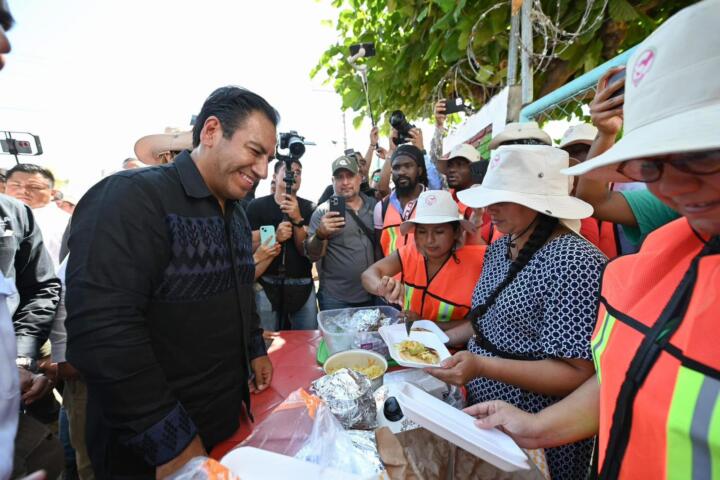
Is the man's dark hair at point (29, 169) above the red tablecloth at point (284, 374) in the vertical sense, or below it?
above

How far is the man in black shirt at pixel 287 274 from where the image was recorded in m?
3.12

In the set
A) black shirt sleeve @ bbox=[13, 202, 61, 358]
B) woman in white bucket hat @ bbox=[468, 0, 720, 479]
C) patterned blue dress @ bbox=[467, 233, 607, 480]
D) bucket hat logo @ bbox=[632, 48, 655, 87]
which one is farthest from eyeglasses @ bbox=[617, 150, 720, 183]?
black shirt sleeve @ bbox=[13, 202, 61, 358]

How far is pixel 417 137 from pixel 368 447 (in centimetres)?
345

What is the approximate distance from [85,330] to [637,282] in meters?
1.65

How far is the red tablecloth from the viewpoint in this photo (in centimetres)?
145

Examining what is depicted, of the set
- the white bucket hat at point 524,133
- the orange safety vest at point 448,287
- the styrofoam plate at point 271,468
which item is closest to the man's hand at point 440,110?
the white bucket hat at point 524,133

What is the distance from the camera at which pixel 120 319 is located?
3.34 feet

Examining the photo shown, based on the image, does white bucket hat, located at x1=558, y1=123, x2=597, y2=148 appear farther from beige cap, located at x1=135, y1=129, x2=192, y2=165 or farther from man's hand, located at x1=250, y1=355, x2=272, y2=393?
beige cap, located at x1=135, y1=129, x2=192, y2=165

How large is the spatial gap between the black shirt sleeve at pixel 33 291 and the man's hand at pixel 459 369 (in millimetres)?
2484

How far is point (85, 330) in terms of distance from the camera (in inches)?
39.0

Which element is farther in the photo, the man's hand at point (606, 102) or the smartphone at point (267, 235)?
the smartphone at point (267, 235)

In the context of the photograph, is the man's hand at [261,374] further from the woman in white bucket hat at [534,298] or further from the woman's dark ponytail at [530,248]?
the woman's dark ponytail at [530,248]

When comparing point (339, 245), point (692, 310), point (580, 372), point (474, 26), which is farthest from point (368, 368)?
point (474, 26)

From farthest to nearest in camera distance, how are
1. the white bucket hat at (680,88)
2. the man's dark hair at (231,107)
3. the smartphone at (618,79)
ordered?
1. the man's dark hair at (231,107)
2. the smartphone at (618,79)
3. the white bucket hat at (680,88)
